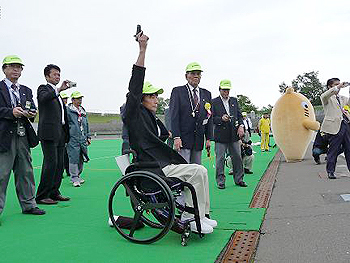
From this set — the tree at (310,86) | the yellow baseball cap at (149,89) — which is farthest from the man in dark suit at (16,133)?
the tree at (310,86)

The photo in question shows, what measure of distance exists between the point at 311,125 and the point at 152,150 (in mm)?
7327

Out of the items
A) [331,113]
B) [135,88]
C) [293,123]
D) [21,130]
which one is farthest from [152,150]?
[293,123]

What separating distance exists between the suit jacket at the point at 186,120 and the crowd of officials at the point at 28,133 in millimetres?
1389

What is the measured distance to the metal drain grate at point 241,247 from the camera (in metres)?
3.35

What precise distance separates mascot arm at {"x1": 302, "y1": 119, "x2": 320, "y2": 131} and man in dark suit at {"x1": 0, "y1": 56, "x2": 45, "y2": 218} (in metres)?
7.26

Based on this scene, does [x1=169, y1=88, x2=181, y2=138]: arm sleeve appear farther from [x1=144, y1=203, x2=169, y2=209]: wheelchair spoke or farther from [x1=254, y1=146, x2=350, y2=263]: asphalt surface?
[x1=144, y1=203, x2=169, y2=209]: wheelchair spoke

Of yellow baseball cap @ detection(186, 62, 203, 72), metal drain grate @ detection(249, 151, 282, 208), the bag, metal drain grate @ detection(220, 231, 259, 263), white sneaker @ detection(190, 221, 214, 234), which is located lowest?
metal drain grate @ detection(249, 151, 282, 208)

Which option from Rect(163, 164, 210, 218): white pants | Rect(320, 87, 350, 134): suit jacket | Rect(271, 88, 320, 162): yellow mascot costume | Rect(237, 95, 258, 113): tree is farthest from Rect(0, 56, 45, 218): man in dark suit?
Rect(237, 95, 258, 113): tree

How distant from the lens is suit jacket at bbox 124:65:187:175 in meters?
3.67

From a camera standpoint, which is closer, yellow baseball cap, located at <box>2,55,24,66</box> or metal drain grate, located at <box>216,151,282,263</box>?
metal drain grate, located at <box>216,151,282,263</box>

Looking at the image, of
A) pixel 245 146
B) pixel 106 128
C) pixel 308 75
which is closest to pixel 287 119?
pixel 245 146

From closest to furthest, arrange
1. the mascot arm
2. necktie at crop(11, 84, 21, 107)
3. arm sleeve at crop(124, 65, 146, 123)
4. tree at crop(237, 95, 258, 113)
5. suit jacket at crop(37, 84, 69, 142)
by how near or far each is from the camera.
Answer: arm sleeve at crop(124, 65, 146, 123)
necktie at crop(11, 84, 21, 107)
suit jacket at crop(37, 84, 69, 142)
the mascot arm
tree at crop(237, 95, 258, 113)

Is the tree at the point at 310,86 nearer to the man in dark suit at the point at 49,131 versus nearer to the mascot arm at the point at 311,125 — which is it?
the mascot arm at the point at 311,125

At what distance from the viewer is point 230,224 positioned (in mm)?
4441
